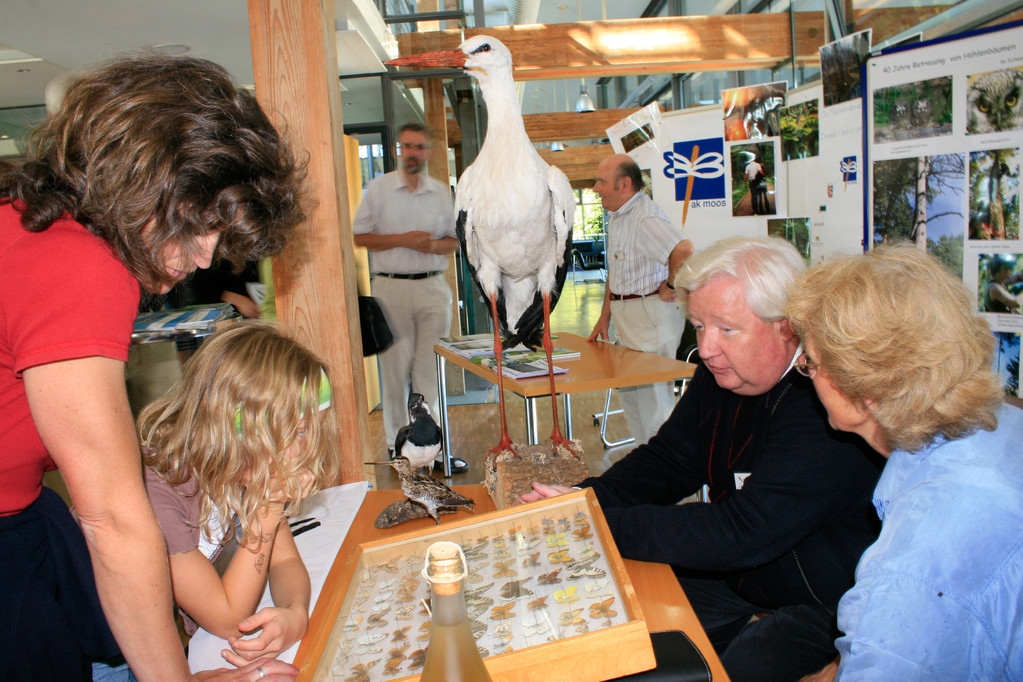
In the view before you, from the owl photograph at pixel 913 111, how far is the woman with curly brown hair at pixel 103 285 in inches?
102

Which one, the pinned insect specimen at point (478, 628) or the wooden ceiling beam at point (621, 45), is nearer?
the pinned insect specimen at point (478, 628)

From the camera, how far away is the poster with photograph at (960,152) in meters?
2.36

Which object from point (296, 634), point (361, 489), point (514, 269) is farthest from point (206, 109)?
point (514, 269)

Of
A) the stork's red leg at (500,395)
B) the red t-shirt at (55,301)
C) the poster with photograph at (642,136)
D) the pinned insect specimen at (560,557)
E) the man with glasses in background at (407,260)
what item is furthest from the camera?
the poster with photograph at (642,136)

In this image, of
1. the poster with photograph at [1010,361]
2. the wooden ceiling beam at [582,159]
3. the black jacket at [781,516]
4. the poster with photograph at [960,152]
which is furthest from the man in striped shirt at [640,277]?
the wooden ceiling beam at [582,159]

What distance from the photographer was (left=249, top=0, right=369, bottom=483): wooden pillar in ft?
6.20

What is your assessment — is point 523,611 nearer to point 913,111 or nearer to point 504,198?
point 504,198

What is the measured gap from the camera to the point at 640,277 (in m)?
4.12

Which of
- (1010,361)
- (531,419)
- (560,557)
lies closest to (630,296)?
(531,419)

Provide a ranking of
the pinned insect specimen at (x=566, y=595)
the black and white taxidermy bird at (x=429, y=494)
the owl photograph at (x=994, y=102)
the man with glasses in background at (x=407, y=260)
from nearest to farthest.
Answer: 1. the pinned insect specimen at (x=566, y=595)
2. the black and white taxidermy bird at (x=429, y=494)
3. the owl photograph at (x=994, y=102)
4. the man with glasses in background at (x=407, y=260)

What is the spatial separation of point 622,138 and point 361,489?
12.3 feet

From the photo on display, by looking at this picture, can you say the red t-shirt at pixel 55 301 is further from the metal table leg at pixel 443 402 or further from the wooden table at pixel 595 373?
the metal table leg at pixel 443 402

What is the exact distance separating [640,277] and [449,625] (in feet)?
12.0

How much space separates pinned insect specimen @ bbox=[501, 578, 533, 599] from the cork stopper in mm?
421
